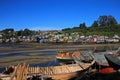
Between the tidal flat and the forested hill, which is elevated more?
the forested hill

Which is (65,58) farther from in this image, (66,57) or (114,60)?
(114,60)

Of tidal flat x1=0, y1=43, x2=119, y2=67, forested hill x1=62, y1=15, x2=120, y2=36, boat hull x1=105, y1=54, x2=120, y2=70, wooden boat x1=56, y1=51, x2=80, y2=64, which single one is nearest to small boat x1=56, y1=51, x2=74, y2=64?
wooden boat x1=56, y1=51, x2=80, y2=64

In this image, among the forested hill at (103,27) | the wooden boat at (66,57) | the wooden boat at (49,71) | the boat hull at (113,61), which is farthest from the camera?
the forested hill at (103,27)

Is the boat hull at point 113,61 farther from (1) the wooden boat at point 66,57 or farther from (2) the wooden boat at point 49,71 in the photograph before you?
(1) the wooden boat at point 66,57

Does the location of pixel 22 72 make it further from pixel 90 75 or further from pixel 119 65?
pixel 119 65

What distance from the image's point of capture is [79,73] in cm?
2120

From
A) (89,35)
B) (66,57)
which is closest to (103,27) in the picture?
(89,35)

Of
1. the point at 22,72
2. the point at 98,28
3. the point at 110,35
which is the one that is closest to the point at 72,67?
the point at 22,72

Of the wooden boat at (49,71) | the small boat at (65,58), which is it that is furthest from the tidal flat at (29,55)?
the wooden boat at (49,71)

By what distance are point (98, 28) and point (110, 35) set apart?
1991 centimetres

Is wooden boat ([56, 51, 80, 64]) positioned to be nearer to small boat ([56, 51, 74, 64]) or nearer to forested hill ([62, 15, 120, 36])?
small boat ([56, 51, 74, 64])

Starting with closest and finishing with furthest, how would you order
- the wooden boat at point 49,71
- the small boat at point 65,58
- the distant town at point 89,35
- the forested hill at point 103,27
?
1. the wooden boat at point 49,71
2. the small boat at point 65,58
3. the distant town at point 89,35
4. the forested hill at point 103,27

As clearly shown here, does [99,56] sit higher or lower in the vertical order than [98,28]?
lower

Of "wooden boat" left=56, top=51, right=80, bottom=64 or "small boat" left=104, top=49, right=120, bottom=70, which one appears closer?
"small boat" left=104, top=49, right=120, bottom=70
